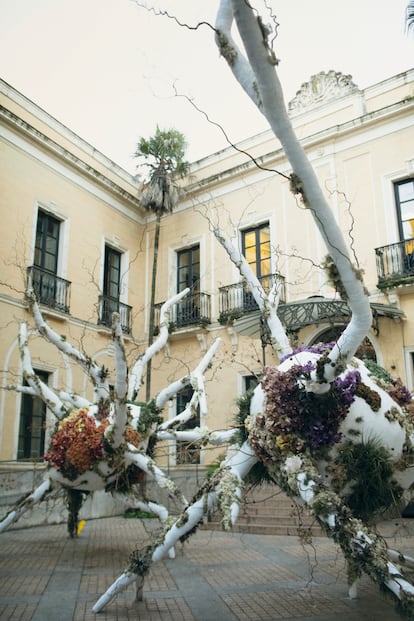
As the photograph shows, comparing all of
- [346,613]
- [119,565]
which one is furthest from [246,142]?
[346,613]

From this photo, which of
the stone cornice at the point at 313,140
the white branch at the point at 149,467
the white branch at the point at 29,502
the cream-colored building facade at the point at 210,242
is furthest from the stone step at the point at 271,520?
the stone cornice at the point at 313,140

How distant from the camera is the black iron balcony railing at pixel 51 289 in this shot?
1448 centimetres

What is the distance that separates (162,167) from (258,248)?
402 centimetres

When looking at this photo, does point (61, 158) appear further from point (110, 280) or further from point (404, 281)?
point (404, 281)

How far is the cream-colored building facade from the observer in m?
13.2

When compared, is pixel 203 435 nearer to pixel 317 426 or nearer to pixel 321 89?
pixel 317 426

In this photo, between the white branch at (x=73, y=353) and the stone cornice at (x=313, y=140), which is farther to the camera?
the stone cornice at (x=313, y=140)

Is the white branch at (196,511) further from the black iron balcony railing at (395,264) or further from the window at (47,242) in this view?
the window at (47,242)

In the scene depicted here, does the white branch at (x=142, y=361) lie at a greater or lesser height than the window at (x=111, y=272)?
lesser

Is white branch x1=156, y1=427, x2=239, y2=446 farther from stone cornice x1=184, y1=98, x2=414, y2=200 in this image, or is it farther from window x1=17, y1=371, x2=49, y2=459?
stone cornice x1=184, y1=98, x2=414, y2=200

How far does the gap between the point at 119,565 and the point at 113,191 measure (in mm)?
13080

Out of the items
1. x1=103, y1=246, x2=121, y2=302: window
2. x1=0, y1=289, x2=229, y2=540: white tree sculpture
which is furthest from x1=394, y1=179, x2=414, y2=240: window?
x1=103, y1=246, x2=121, y2=302: window

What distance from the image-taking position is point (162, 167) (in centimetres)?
1670

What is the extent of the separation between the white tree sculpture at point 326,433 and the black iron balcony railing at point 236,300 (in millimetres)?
10343
